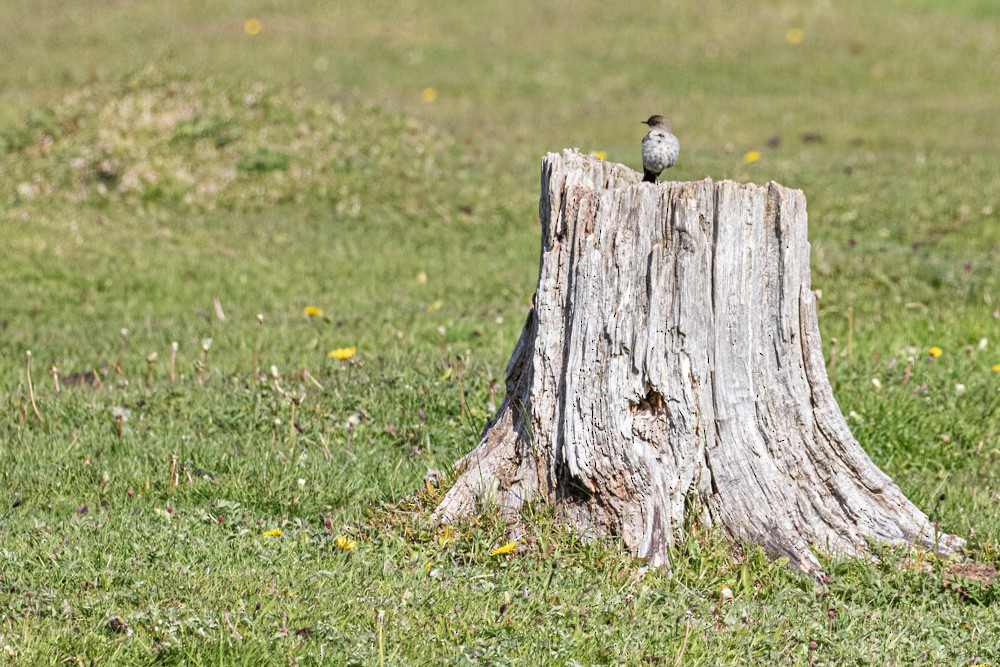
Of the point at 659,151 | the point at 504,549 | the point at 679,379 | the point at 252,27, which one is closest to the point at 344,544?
the point at 504,549

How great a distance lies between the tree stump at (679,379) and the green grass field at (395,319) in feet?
0.64

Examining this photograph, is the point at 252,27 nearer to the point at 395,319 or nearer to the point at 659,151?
the point at 395,319

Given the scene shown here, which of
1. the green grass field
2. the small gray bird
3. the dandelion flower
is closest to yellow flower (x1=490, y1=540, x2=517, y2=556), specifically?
the green grass field

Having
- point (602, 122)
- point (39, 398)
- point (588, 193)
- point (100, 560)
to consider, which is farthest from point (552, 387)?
point (602, 122)

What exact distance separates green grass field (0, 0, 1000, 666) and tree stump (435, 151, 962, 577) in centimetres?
20

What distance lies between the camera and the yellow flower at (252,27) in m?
27.0

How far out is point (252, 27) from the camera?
27.4 m

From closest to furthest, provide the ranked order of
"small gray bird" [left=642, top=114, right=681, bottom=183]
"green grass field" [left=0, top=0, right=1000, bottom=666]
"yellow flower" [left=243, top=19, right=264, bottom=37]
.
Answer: "green grass field" [left=0, top=0, right=1000, bottom=666]
"small gray bird" [left=642, top=114, right=681, bottom=183]
"yellow flower" [left=243, top=19, right=264, bottom=37]

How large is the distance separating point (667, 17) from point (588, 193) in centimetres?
2408

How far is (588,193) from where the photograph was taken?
5.46 metres

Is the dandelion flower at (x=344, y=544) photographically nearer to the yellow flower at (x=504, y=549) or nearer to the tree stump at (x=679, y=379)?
the tree stump at (x=679, y=379)

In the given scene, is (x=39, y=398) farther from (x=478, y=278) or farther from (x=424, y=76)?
(x=424, y=76)

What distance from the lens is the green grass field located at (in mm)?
4707

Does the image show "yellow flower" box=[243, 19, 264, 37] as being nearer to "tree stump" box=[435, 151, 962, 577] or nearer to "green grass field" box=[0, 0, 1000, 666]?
"green grass field" box=[0, 0, 1000, 666]
